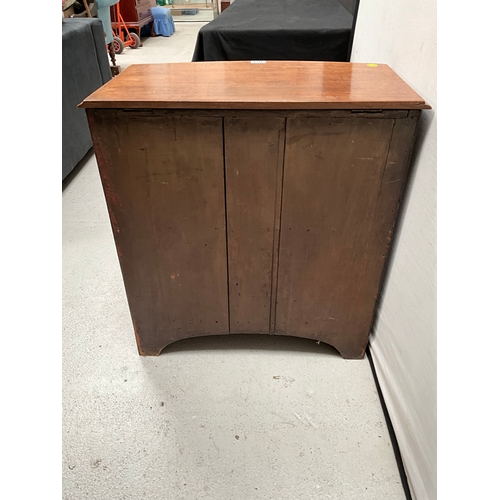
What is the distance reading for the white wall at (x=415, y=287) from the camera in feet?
2.80

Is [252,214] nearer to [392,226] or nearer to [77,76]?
[392,226]

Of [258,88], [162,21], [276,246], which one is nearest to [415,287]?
[276,246]

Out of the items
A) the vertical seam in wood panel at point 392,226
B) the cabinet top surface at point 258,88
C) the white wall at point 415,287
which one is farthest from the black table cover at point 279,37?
the vertical seam in wood panel at point 392,226

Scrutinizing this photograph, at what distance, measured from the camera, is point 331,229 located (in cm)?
103

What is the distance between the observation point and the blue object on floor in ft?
19.2

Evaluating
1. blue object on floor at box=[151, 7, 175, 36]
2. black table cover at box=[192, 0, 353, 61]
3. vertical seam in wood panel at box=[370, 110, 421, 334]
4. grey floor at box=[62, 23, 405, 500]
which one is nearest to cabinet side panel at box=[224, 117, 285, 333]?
grey floor at box=[62, 23, 405, 500]

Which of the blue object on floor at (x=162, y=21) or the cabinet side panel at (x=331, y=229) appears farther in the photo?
the blue object on floor at (x=162, y=21)

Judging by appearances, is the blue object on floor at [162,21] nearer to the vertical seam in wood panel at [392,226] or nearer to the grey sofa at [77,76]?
the grey sofa at [77,76]

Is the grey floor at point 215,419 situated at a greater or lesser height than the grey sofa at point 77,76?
lesser

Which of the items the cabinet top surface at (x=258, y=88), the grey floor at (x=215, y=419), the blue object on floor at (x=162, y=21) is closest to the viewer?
the cabinet top surface at (x=258, y=88)

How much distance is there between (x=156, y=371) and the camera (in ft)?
4.17

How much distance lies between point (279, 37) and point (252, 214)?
5.14 ft

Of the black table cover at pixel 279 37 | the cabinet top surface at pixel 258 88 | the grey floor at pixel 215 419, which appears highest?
A: the cabinet top surface at pixel 258 88
